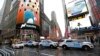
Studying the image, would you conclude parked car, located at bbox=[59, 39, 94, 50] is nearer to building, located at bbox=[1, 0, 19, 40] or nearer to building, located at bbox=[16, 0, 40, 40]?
building, located at bbox=[16, 0, 40, 40]

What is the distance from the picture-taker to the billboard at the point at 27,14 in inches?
3016

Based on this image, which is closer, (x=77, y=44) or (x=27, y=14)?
(x=77, y=44)

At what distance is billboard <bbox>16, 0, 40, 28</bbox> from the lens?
76606mm

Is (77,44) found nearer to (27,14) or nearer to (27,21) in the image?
(27,21)

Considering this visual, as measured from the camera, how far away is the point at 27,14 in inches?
3061

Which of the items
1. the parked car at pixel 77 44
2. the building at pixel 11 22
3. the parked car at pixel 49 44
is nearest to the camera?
the parked car at pixel 77 44

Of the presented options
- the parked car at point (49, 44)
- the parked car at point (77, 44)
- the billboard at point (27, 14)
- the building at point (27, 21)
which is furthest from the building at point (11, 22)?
the parked car at point (77, 44)

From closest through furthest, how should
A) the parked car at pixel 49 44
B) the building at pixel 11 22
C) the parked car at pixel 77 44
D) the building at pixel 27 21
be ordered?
1. the parked car at pixel 77 44
2. the parked car at pixel 49 44
3. the building at pixel 27 21
4. the building at pixel 11 22

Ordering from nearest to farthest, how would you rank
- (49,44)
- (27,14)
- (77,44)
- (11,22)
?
(77,44) → (49,44) → (27,14) → (11,22)

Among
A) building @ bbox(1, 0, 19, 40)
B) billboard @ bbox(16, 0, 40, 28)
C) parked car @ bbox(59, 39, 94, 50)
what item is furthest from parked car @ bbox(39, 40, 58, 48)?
building @ bbox(1, 0, 19, 40)

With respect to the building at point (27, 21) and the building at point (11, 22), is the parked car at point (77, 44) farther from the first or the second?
the building at point (11, 22)

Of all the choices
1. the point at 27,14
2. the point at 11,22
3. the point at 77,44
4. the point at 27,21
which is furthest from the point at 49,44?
the point at 11,22

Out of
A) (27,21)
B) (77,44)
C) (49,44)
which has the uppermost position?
(27,21)

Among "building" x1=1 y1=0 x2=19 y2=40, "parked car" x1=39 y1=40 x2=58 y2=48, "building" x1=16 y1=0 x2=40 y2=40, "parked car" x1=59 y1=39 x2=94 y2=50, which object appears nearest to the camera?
"parked car" x1=59 y1=39 x2=94 y2=50
